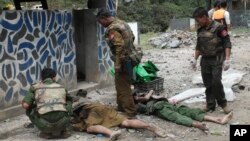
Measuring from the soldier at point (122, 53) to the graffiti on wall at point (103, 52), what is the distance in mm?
3144

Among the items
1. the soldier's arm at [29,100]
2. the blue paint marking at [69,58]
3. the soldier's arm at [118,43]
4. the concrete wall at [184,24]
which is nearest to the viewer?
the soldier's arm at [29,100]

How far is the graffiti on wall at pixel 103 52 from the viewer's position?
1072cm

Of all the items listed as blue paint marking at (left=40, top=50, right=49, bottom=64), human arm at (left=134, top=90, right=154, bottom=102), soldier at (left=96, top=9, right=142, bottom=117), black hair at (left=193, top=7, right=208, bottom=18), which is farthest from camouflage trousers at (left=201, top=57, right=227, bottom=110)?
blue paint marking at (left=40, top=50, right=49, bottom=64)

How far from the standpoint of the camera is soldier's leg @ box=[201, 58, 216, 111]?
788 cm

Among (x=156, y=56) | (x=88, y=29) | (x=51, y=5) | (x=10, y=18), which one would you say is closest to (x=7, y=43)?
(x=10, y=18)

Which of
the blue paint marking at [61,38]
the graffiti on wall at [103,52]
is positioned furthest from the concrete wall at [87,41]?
the blue paint marking at [61,38]

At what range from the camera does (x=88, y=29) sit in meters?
10.8

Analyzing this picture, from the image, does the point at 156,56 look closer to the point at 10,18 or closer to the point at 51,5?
the point at 10,18

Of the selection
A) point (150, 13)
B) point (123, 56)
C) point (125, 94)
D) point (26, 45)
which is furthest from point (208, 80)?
point (150, 13)

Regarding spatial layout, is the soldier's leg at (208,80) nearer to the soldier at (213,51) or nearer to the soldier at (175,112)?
the soldier at (213,51)

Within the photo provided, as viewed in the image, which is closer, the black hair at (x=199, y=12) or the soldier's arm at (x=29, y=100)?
the soldier's arm at (x=29, y=100)

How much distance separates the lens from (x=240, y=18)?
30.1 meters

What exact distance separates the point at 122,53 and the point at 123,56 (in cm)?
5

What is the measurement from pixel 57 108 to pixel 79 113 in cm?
72
